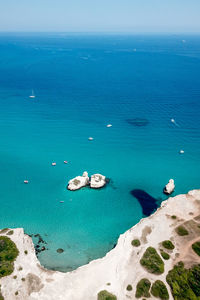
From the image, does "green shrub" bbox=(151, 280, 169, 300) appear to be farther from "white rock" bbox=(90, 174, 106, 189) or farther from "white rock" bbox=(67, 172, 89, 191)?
"white rock" bbox=(67, 172, 89, 191)

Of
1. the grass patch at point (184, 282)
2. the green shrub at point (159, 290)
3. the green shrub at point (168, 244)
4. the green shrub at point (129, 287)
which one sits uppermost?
the green shrub at point (168, 244)

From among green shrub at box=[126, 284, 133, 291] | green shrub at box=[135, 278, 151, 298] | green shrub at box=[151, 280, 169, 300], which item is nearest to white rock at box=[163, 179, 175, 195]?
green shrub at box=[151, 280, 169, 300]

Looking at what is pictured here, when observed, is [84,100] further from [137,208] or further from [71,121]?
[137,208]

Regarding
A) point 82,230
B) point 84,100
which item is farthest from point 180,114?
point 82,230

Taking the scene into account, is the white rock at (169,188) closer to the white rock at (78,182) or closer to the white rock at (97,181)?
the white rock at (97,181)

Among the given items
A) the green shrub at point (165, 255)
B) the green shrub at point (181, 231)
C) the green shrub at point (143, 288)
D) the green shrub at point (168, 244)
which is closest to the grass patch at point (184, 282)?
the green shrub at point (165, 255)

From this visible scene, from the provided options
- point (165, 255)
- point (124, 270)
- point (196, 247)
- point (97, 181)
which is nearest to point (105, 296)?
point (124, 270)

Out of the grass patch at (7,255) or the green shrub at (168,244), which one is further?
the green shrub at (168,244)
